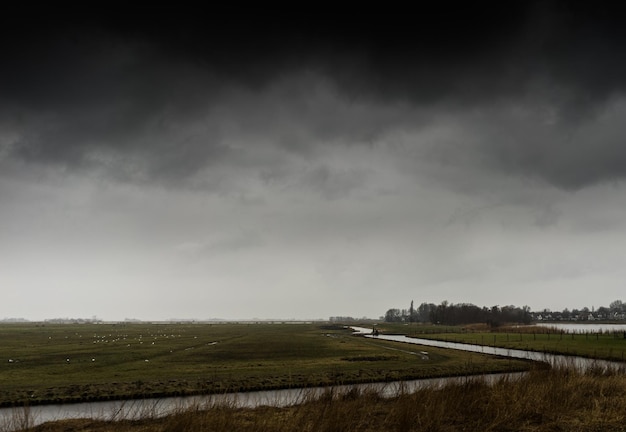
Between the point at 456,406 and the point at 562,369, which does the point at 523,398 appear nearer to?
the point at 456,406

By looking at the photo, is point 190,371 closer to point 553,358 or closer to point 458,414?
point 458,414

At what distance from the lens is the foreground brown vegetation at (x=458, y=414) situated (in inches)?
552

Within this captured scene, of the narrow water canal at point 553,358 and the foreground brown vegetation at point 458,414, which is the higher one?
the foreground brown vegetation at point 458,414

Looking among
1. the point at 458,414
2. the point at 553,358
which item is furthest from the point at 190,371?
the point at 553,358

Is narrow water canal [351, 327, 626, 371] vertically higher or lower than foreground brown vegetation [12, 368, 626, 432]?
lower

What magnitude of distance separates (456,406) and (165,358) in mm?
50084

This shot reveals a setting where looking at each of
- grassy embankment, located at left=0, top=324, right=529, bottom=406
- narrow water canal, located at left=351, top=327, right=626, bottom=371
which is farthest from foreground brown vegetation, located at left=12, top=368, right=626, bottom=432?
narrow water canal, located at left=351, top=327, right=626, bottom=371

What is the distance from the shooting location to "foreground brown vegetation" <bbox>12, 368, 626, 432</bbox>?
46.0 ft

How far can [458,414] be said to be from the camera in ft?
54.3

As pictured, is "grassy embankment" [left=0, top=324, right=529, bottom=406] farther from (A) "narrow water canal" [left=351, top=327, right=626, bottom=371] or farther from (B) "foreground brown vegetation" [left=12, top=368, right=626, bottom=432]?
(B) "foreground brown vegetation" [left=12, top=368, right=626, bottom=432]

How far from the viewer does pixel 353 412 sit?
1527 centimetres

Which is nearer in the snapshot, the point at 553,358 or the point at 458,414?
the point at 458,414

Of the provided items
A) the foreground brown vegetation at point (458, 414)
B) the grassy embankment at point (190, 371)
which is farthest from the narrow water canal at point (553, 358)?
the foreground brown vegetation at point (458, 414)

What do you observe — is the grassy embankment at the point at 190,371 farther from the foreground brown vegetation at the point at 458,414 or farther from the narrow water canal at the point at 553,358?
the foreground brown vegetation at the point at 458,414
